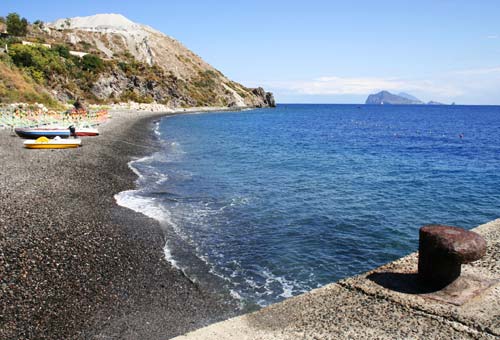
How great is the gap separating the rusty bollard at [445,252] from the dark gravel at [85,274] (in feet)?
16.1

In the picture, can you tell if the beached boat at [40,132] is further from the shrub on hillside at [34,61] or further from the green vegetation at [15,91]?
the shrub on hillside at [34,61]

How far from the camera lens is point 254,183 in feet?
91.5

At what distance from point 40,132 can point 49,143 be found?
17.5ft

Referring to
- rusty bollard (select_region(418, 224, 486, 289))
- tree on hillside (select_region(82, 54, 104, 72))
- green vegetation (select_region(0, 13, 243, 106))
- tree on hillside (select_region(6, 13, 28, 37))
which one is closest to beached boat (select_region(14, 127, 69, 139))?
green vegetation (select_region(0, 13, 243, 106))

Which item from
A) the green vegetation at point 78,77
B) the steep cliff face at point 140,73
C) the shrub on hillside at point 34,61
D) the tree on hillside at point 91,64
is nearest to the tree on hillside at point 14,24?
the green vegetation at point 78,77

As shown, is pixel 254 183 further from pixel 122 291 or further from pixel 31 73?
pixel 31 73

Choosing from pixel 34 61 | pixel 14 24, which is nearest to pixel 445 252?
pixel 34 61

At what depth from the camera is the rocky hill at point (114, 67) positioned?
8932cm

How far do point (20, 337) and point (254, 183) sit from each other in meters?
20.5

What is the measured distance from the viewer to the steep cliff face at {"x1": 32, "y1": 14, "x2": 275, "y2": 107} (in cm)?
11410

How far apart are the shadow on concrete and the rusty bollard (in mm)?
180

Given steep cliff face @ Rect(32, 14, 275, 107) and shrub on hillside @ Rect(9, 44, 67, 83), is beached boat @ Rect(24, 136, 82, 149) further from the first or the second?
steep cliff face @ Rect(32, 14, 275, 107)

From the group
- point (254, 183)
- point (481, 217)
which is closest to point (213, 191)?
point (254, 183)

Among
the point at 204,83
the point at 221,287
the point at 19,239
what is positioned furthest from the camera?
the point at 204,83
